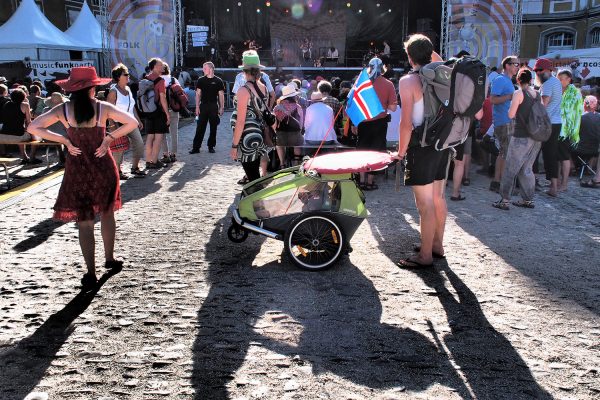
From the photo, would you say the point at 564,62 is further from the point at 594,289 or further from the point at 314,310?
the point at 314,310

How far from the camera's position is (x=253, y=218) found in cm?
507

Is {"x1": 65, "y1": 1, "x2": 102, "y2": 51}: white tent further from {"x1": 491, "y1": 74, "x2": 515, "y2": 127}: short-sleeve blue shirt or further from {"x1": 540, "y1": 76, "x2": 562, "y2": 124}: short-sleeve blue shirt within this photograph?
{"x1": 540, "y1": 76, "x2": 562, "y2": 124}: short-sleeve blue shirt

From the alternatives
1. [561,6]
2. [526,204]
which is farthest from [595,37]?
[526,204]

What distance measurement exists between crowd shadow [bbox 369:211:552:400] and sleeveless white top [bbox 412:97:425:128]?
1337 millimetres

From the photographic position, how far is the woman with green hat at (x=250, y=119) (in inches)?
235

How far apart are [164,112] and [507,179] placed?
570 centimetres

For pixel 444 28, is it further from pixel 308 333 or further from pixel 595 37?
pixel 308 333

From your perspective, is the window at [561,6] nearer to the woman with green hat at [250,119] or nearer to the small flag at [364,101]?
the woman with green hat at [250,119]

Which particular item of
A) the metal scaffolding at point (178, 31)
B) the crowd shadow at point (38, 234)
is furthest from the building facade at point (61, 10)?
the crowd shadow at point (38, 234)

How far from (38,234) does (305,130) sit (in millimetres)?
4094

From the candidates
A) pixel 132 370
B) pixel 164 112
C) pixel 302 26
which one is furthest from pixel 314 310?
pixel 302 26

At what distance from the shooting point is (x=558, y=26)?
36.6m

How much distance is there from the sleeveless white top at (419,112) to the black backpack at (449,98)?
3 cm

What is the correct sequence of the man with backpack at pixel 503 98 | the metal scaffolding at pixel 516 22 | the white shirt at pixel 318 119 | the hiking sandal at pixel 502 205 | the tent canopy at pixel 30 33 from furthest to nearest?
1. the metal scaffolding at pixel 516 22
2. the tent canopy at pixel 30 33
3. the white shirt at pixel 318 119
4. the man with backpack at pixel 503 98
5. the hiking sandal at pixel 502 205
